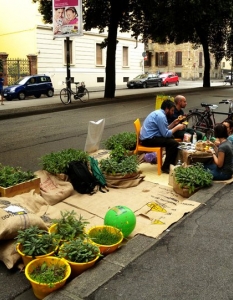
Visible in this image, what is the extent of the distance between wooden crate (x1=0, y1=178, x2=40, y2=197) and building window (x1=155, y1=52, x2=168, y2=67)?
59.2 meters

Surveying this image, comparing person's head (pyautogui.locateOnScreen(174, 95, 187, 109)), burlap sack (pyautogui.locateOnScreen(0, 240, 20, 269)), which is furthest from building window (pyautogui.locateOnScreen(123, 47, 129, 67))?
burlap sack (pyautogui.locateOnScreen(0, 240, 20, 269))

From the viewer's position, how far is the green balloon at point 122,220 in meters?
4.13

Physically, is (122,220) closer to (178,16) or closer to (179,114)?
(179,114)

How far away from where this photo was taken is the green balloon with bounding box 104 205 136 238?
4.13 m

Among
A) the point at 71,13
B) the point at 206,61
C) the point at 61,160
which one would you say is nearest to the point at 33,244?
the point at 61,160

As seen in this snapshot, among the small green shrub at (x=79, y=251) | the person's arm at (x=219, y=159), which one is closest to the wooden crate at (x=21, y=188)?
the small green shrub at (x=79, y=251)

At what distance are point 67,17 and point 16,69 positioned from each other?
1551 centimetres

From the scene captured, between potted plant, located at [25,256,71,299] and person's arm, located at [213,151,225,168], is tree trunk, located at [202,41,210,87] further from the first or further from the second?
potted plant, located at [25,256,71,299]

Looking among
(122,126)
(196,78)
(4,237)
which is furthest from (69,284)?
(196,78)

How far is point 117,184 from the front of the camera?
5953 mm

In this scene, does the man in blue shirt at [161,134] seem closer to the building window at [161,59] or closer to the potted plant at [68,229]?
the potted plant at [68,229]

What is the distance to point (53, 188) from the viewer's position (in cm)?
558

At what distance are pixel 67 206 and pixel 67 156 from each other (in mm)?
995

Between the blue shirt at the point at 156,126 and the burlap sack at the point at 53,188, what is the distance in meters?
1.90
